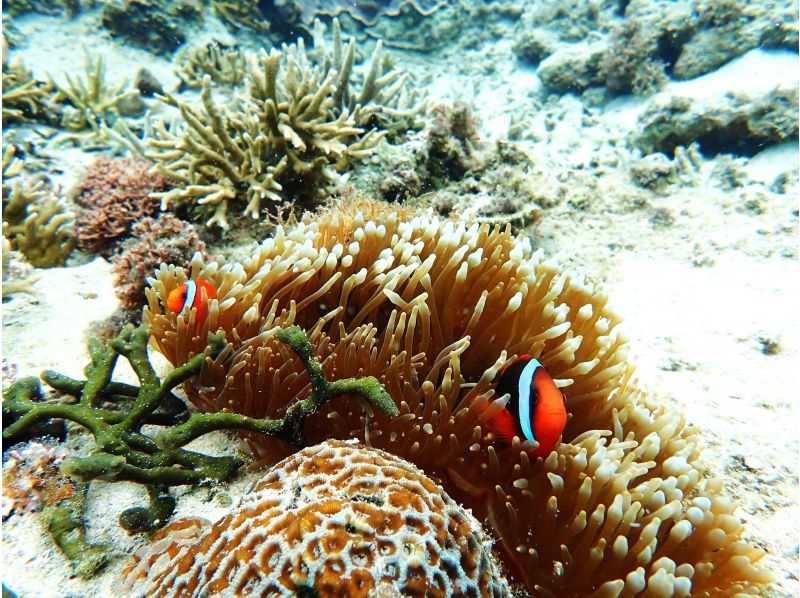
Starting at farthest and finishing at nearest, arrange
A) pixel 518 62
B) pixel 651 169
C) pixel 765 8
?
pixel 518 62 < pixel 765 8 < pixel 651 169

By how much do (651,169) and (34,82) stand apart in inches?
310

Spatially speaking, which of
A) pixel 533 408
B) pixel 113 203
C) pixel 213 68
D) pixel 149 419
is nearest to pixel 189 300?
pixel 149 419

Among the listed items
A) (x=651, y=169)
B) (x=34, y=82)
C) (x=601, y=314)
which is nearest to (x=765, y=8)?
(x=651, y=169)

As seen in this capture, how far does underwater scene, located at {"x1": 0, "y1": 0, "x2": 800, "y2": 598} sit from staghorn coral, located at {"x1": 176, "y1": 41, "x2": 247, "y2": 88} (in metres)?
1.46

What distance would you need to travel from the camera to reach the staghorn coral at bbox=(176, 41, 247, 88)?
23.5 ft

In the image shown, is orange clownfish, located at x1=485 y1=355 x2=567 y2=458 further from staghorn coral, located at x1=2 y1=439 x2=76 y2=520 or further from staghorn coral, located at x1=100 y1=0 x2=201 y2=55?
staghorn coral, located at x1=100 y1=0 x2=201 y2=55

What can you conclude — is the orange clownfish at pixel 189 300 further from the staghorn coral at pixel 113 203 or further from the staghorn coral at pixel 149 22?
the staghorn coral at pixel 149 22

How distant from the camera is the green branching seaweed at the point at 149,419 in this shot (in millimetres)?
1729

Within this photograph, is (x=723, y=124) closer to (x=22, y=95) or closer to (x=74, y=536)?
(x=74, y=536)

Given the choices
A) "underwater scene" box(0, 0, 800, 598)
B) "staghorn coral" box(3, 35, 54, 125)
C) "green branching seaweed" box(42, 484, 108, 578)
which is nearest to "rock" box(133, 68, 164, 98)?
"underwater scene" box(0, 0, 800, 598)

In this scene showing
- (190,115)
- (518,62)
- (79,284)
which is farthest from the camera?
(518,62)

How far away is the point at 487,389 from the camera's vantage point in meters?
2.01

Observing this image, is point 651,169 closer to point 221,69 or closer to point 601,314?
point 601,314

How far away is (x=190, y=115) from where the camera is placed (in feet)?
12.6
